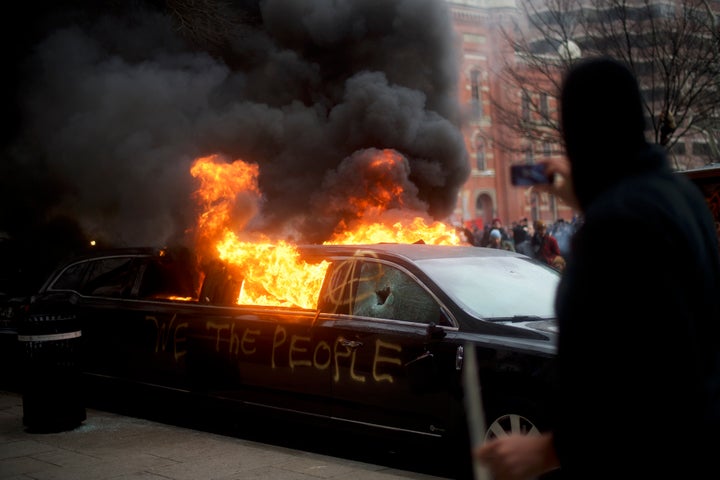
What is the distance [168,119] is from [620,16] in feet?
31.9

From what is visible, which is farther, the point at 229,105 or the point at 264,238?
the point at 229,105

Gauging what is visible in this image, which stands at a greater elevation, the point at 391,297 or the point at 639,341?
the point at 391,297

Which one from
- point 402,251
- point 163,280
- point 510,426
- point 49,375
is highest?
point 402,251

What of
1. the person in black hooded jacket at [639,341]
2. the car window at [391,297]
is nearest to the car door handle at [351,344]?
the car window at [391,297]

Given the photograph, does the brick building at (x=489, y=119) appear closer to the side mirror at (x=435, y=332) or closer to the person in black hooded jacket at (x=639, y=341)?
the side mirror at (x=435, y=332)

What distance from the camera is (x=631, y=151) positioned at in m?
1.77

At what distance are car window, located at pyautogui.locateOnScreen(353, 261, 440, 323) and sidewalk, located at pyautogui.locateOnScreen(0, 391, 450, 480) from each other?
39.5 inches

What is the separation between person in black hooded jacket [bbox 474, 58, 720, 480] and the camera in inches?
61.9

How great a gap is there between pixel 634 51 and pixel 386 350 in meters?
13.4

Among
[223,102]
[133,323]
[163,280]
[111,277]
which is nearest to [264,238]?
[163,280]

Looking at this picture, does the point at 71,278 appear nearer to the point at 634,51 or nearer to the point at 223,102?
the point at 223,102

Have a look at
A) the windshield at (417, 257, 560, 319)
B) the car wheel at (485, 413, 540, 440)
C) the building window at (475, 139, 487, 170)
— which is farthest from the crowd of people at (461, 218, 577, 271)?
the building window at (475, 139, 487, 170)

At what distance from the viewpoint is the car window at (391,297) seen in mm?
5320

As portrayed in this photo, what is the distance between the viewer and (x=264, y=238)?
7145mm
